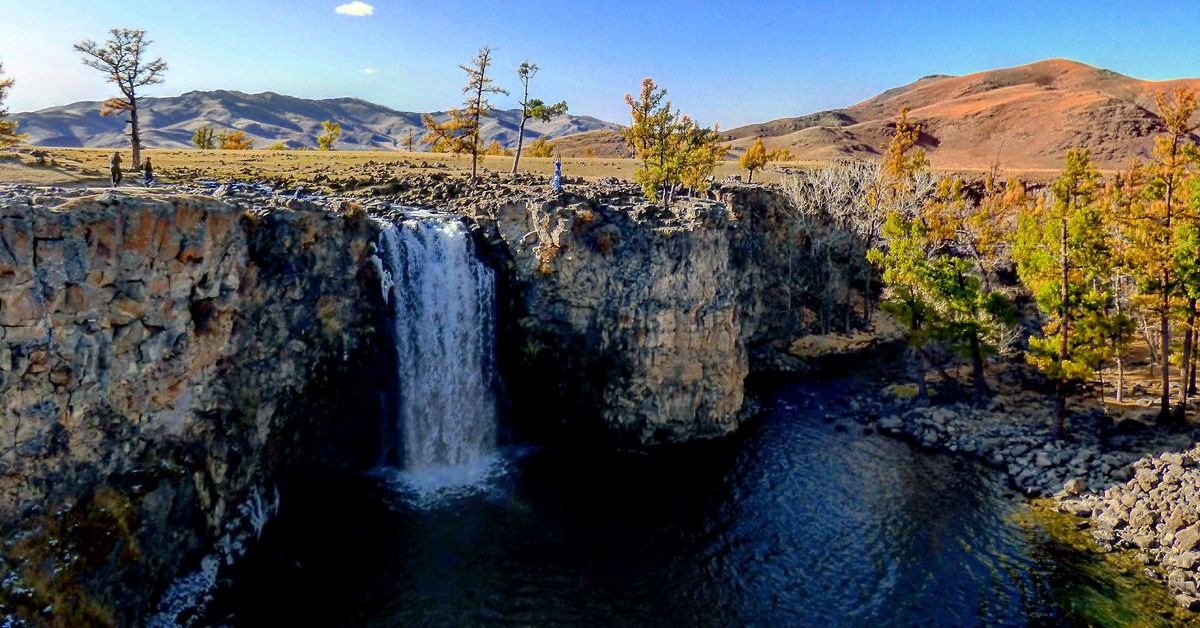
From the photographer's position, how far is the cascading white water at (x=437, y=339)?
1243 inches

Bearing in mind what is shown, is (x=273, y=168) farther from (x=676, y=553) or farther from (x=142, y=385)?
(x=676, y=553)

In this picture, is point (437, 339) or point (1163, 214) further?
point (437, 339)

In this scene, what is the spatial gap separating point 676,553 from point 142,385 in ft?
62.1

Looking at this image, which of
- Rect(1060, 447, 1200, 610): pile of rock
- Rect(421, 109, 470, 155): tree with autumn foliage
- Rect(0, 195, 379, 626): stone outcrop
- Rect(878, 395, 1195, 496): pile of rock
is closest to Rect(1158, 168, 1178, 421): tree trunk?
Rect(878, 395, 1195, 496): pile of rock

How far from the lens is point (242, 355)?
975 inches

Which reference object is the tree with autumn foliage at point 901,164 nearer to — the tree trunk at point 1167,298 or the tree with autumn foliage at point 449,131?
the tree trunk at point 1167,298

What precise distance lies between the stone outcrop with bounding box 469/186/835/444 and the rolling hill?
302 ft

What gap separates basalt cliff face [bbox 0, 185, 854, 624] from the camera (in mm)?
18438

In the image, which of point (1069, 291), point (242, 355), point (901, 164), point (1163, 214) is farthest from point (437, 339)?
point (901, 164)

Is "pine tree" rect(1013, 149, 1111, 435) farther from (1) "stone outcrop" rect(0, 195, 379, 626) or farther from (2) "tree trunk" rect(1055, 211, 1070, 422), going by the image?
(1) "stone outcrop" rect(0, 195, 379, 626)

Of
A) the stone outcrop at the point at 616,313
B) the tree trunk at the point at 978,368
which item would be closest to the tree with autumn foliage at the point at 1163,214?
the tree trunk at the point at 978,368

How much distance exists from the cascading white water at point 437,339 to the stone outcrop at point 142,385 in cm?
387

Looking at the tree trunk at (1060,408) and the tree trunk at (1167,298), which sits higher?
the tree trunk at (1167,298)

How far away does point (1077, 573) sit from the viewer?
24938mm
